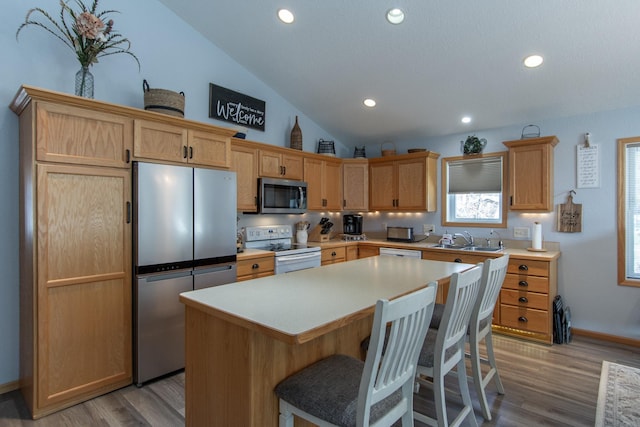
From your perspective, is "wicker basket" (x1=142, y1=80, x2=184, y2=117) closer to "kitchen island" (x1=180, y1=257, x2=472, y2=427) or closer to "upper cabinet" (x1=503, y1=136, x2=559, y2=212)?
"kitchen island" (x1=180, y1=257, x2=472, y2=427)

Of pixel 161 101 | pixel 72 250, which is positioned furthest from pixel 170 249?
pixel 161 101

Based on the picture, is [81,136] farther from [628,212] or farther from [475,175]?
[628,212]

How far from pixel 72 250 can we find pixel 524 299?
3959 millimetres

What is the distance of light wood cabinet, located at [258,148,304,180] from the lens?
396 cm

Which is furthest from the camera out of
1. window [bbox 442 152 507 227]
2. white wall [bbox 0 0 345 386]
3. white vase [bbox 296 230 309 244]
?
white vase [bbox 296 230 309 244]

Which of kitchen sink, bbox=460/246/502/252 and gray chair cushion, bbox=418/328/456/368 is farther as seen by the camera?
kitchen sink, bbox=460/246/502/252

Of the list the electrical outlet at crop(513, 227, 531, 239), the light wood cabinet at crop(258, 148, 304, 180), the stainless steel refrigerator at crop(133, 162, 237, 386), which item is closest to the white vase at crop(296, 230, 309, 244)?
the light wood cabinet at crop(258, 148, 304, 180)

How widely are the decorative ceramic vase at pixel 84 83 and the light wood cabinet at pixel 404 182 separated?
11.3 ft

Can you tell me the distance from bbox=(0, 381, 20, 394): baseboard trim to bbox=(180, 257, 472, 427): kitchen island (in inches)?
69.4

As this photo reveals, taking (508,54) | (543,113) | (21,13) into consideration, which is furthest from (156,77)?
(543,113)

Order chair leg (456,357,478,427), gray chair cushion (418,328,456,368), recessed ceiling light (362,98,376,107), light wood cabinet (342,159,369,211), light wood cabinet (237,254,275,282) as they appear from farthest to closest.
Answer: light wood cabinet (342,159,369,211), recessed ceiling light (362,98,376,107), light wood cabinet (237,254,275,282), chair leg (456,357,478,427), gray chair cushion (418,328,456,368)

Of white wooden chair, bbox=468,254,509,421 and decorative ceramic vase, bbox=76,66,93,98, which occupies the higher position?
decorative ceramic vase, bbox=76,66,93,98

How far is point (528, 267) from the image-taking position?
138 inches

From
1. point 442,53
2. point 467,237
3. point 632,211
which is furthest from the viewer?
point 467,237
